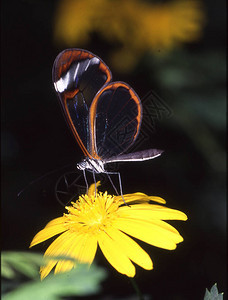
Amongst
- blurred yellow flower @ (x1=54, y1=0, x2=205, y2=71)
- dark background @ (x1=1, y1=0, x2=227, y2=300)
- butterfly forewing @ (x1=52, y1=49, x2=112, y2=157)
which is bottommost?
dark background @ (x1=1, y1=0, x2=227, y2=300)

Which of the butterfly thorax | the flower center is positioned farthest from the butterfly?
the flower center

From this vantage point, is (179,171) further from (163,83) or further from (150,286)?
(150,286)

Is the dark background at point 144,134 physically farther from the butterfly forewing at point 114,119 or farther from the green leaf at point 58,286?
the green leaf at point 58,286

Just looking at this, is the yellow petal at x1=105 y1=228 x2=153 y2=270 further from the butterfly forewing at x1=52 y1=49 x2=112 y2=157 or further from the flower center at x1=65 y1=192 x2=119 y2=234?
the butterfly forewing at x1=52 y1=49 x2=112 y2=157

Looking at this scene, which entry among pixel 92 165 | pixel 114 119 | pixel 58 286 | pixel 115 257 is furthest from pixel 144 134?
pixel 58 286

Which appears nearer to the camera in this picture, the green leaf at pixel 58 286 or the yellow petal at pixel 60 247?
the green leaf at pixel 58 286

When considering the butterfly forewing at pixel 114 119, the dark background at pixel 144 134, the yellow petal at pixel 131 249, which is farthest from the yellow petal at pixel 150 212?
the dark background at pixel 144 134

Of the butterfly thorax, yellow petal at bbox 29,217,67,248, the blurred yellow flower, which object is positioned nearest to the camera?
yellow petal at bbox 29,217,67,248
